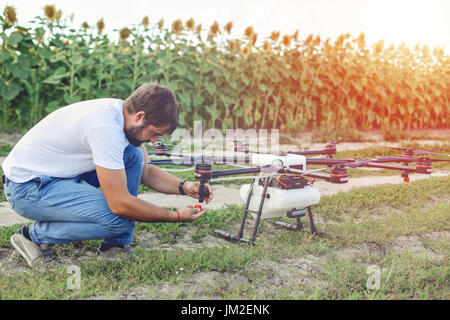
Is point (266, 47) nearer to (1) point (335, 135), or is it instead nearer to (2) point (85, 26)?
(1) point (335, 135)

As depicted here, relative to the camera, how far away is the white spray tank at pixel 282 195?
128 inches

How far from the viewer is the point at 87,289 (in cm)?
237

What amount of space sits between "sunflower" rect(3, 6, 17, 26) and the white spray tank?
Result: 5363 millimetres

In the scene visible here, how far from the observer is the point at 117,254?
289 cm

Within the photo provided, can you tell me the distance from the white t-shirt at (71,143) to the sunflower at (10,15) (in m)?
4.96

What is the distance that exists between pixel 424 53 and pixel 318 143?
188 inches

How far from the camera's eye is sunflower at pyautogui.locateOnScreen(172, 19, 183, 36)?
761 centimetres

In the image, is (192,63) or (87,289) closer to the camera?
(87,289)

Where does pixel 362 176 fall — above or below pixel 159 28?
below

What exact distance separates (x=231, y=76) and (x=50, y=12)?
343 centimetres

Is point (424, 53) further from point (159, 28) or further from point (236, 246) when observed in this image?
point (236, 246)

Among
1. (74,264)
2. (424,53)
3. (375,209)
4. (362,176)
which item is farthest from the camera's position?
(424,53)

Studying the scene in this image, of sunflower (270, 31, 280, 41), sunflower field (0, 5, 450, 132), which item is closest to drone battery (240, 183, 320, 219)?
sunflower field (0, 5, 450, 132)

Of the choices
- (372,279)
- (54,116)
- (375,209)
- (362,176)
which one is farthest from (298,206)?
(362,176)
